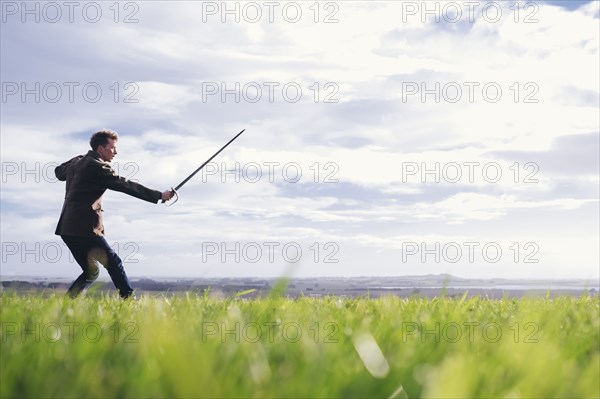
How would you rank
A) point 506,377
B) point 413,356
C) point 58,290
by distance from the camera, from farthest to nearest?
point 58,290 < point 413,356 < point 506,377

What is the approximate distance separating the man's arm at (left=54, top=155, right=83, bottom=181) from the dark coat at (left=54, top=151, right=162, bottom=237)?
1.00 feet

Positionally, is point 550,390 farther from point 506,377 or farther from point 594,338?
point 594,338

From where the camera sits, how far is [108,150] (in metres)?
9.94

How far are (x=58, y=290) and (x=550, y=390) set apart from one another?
6.35m

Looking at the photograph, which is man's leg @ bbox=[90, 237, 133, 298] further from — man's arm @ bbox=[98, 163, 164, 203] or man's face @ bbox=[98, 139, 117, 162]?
man's face @ bbox=[98, 139, 117, 162]

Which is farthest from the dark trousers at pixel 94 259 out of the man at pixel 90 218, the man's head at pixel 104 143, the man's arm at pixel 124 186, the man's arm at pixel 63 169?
the man's head at pixel 104 143

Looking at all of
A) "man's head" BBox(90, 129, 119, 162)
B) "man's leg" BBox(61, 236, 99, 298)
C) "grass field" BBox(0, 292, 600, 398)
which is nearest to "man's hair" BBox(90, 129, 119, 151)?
"man's head" BBox(90, 129, 119, 162)

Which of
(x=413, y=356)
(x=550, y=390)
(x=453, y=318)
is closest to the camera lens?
(x=550, y=390)

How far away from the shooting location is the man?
9477 millimetres

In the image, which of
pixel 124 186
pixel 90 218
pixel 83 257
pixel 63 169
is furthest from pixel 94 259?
pixel 63 169

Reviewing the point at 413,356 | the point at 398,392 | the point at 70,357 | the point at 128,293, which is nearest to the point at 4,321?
the point at 70,357

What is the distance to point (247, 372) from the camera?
2395 millimetres

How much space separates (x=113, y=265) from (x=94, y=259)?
0.33 metres

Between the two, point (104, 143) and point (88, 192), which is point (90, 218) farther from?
point (104, 143)
